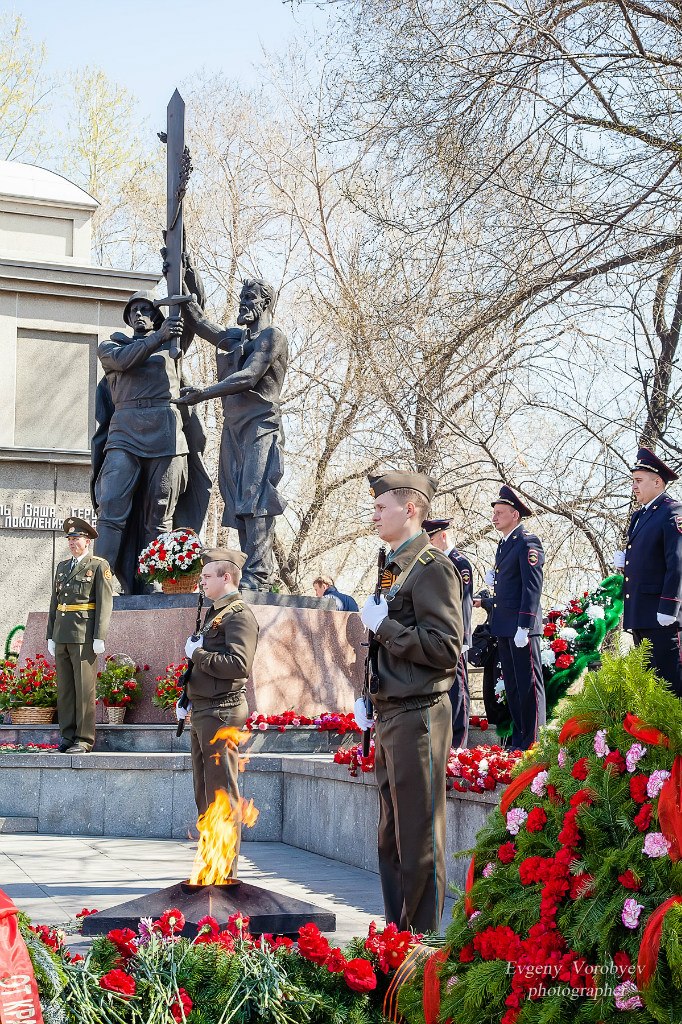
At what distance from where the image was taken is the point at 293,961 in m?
3.90

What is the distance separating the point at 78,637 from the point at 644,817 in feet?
28.9

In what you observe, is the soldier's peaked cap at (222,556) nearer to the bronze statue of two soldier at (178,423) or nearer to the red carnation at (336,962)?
the red carnation at (336,962)

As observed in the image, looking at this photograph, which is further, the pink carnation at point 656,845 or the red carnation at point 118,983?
the red carnation at point 118,983

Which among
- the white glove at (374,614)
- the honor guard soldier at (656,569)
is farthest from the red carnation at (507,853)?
the honor guard soldier at (656,569)

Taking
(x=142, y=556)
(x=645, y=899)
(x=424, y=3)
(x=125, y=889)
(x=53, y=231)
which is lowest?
(x=125, y=889)

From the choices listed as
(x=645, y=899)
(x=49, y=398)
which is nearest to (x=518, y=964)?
(x=645, y=899)

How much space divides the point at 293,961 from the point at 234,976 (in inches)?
8.2

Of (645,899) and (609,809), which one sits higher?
(609,809)

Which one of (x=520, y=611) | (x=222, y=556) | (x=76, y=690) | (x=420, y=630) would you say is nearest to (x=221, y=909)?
(x=420, y=630)

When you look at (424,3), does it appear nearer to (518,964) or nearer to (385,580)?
(385,580)

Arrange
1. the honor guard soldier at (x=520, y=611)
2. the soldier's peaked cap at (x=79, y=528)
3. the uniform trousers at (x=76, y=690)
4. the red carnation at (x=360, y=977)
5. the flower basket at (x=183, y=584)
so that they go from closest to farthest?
the red carnation at (x=360, y=977) < the honor guard soldier at (x=520, y=611) < the uniform trousers at (x=76, y=690) < the soldier's peaked cap at (x=79, y=528) < the flower basket at (x=183, y=584)

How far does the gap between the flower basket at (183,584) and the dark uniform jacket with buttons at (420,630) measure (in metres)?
7.25

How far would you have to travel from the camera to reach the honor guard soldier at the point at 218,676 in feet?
21.2

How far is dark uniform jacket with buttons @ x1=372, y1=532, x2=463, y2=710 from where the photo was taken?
4.86m
